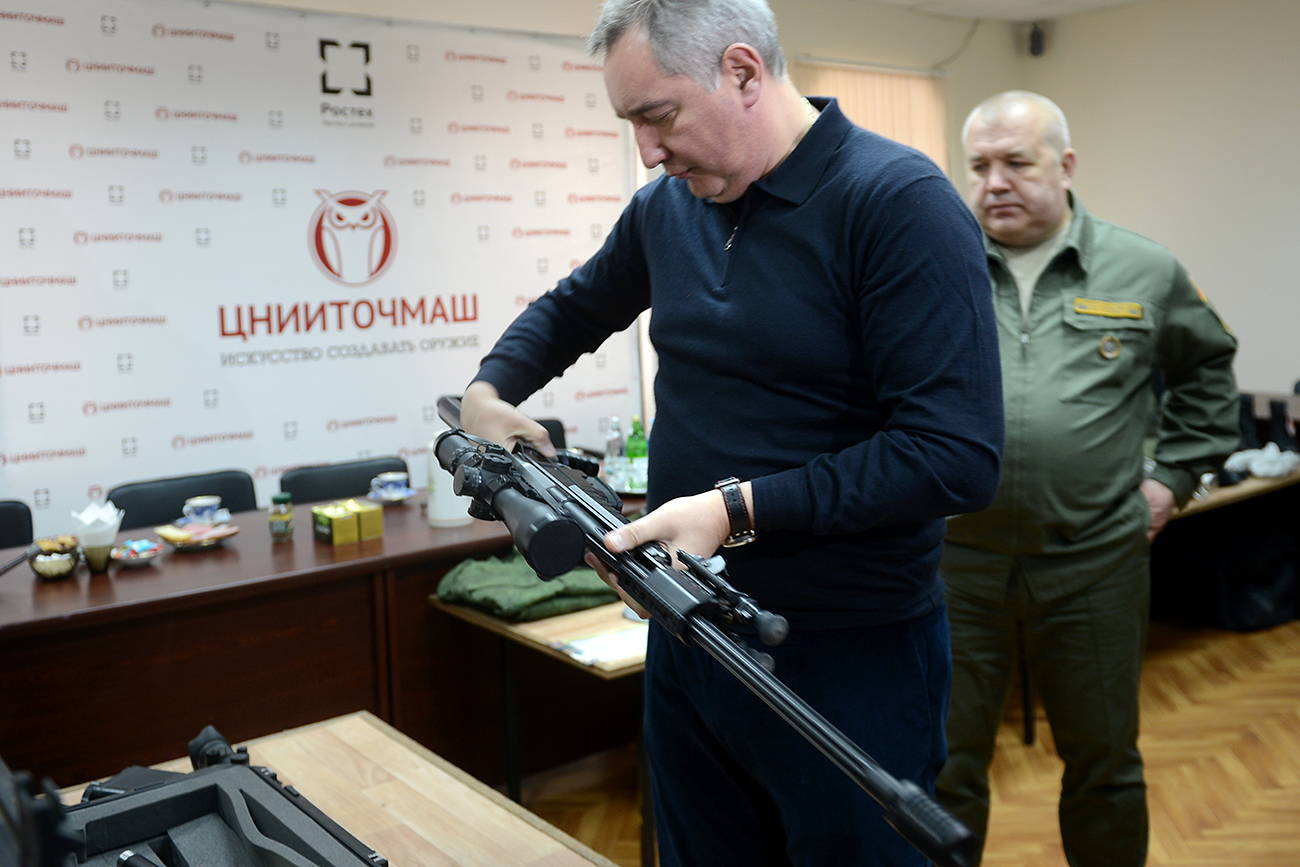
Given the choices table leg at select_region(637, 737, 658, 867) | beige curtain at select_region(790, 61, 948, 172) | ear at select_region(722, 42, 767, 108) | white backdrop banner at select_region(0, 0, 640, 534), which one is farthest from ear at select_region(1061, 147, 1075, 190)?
beige curtain at select_region(790, 61, 948, 172)

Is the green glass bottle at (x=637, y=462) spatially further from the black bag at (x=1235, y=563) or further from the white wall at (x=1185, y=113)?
the white wall at (x=1185, y=113)

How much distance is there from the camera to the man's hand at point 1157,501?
2.31 m

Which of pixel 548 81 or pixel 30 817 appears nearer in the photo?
pixel 30 817

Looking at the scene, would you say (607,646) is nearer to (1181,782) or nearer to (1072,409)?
(1072,409)

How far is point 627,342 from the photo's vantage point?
5.68 m

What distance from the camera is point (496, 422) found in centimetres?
138

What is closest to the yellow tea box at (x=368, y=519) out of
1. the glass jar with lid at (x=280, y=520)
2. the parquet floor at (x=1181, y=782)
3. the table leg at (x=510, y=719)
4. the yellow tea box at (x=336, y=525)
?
the yellow tea box at (x=336, y=525)

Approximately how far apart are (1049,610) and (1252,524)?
261 cm

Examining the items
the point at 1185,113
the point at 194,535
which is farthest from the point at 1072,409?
the point at 1185,113

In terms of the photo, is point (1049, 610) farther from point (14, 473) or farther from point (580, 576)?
point (14, 473)

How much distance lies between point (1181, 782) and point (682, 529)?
2.63m

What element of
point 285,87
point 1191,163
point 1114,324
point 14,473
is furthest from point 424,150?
point 1191,163

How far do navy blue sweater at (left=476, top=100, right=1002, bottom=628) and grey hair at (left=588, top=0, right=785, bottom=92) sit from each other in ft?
0.47

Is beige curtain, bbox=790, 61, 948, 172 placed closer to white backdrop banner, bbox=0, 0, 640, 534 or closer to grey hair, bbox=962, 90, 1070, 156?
white backdrop banner, bbox=0, 0, 640, 534
